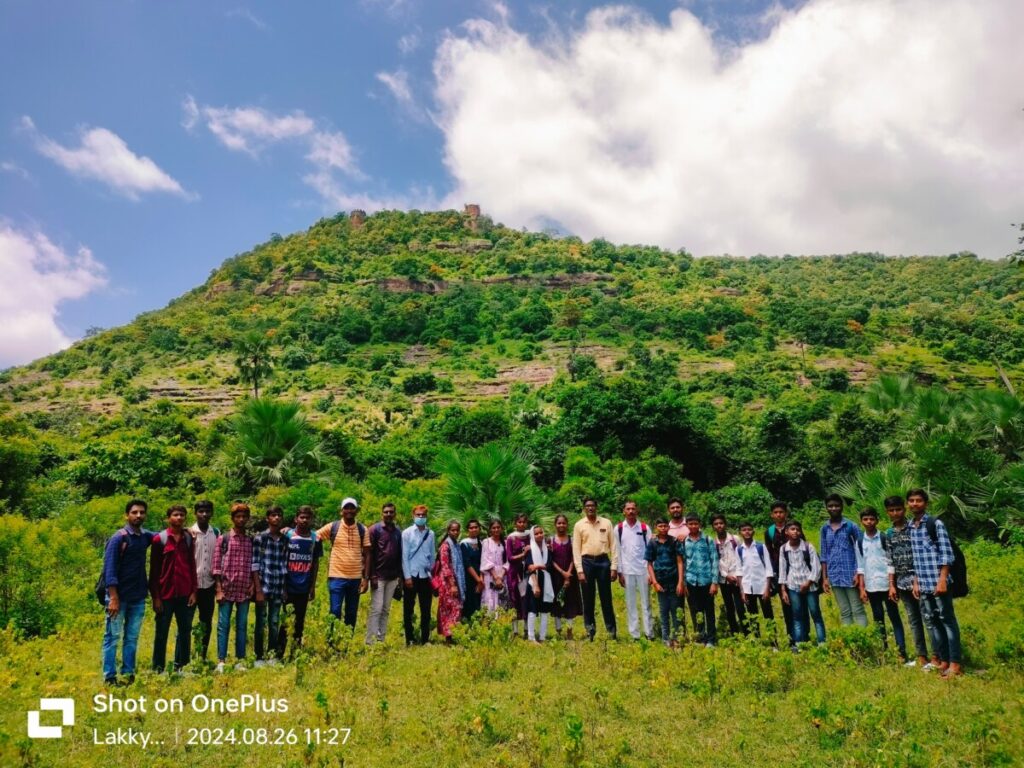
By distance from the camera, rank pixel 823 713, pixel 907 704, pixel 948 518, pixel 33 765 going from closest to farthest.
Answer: pixel 33 765 → pixel 823 713 → pixel 907 704 → pixel 948 518

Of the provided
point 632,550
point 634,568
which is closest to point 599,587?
point 634,568

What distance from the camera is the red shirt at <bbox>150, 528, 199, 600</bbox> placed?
5.69 m

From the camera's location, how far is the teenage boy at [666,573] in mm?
6852

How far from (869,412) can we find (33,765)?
30177 millimetres

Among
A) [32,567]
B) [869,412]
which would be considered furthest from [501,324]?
[32,567]

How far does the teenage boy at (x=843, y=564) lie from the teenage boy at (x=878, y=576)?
0.09 metres

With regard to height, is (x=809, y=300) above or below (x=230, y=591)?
above

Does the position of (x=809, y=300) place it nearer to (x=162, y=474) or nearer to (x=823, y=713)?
(x=162, y=474)

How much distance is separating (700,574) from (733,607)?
73 cm

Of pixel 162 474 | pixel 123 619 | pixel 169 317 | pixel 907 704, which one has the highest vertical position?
pixel 169 317

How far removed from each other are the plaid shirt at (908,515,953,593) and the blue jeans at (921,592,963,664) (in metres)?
0.11

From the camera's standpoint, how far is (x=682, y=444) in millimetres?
29250

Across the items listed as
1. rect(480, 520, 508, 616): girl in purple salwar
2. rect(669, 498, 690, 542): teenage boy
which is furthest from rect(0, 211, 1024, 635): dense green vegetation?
rect(669, 498, 690, 542): teenage boy

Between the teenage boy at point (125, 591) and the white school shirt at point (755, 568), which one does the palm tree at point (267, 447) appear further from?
the white school shirt at point (755, 568)
